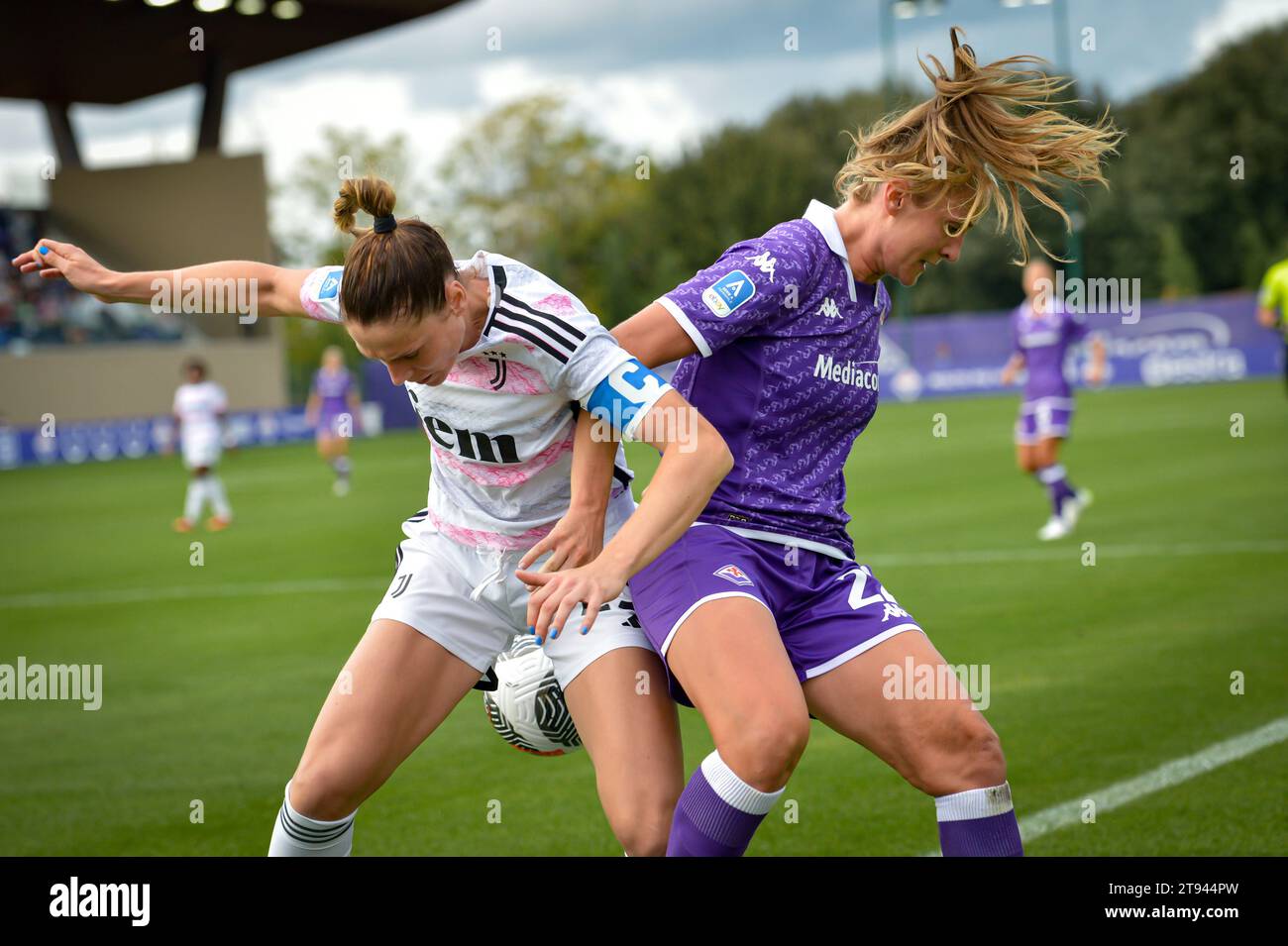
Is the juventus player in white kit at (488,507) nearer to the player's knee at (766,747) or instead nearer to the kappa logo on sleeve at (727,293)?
the kappa logo on sleeve at (727,293)

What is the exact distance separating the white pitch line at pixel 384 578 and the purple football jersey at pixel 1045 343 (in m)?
2.29

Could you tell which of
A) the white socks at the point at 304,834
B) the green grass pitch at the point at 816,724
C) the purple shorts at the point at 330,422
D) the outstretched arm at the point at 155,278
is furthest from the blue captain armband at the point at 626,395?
the purple shorts at the point at 330,422

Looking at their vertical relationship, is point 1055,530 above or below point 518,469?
below

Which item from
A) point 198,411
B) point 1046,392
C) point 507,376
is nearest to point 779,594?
point 507,376

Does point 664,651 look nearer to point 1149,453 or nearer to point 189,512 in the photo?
point 189,512

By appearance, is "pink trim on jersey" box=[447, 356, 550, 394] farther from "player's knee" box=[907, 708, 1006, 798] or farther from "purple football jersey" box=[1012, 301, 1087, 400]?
"purple football jersey" box=[1012, 301, 1087, 400]

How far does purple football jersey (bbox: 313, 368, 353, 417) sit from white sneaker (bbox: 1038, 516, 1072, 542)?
14524mm

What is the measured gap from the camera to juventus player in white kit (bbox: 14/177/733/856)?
3.36 meters

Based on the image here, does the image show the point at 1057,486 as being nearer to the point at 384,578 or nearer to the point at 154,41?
the point at 384,578

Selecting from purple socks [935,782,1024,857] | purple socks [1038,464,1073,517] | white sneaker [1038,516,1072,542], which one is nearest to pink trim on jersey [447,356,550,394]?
purple socks [935,782,1024,857]

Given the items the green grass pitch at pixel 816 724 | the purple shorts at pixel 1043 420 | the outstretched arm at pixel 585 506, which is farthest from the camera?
the purple shorts at pixel 1043 420

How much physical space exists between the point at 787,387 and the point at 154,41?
38930 millimetres

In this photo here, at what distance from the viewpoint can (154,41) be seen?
38.5 m

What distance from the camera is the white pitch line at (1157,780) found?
4.97 m
